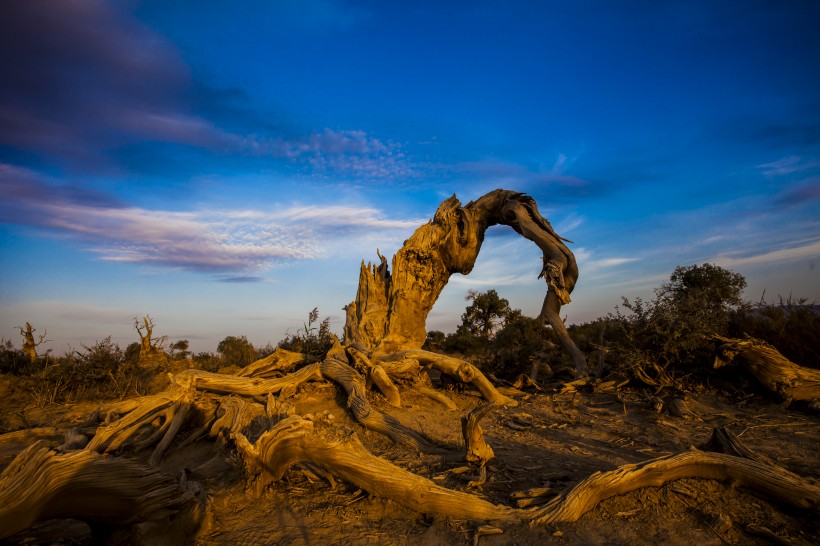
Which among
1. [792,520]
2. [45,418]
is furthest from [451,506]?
[45,418]

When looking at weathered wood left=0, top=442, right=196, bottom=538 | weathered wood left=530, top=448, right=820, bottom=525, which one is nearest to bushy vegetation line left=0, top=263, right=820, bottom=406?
weathered wood left=530, top=448, right=820, bottom=525

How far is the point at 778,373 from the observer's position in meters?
7.21

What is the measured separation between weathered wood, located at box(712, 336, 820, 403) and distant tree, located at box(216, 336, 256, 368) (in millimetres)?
12598

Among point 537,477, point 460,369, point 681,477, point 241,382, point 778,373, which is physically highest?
point 778,373

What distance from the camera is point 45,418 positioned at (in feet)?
28.0

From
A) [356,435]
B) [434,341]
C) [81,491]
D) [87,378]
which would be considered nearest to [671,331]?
[356,435]

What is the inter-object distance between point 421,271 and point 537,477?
6493 mm

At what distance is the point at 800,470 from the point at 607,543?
9.73ft

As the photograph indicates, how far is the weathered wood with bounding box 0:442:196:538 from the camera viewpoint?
2.99 metres

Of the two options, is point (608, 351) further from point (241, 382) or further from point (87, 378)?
point (87, 378)

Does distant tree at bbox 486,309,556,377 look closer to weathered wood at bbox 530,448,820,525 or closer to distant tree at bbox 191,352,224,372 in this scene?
weathered wood at bbox 530,448,820,525

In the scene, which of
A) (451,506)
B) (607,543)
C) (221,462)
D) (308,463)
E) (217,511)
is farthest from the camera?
(221,462)

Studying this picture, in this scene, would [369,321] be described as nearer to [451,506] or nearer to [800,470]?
[451,506]

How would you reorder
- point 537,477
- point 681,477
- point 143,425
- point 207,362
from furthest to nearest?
point 207,362 < point 143,425 < point 537,477 < point 681,477
